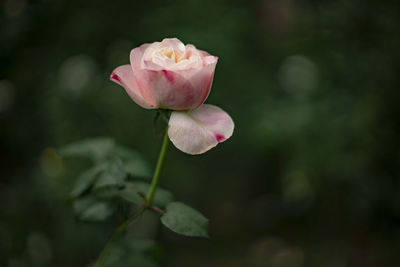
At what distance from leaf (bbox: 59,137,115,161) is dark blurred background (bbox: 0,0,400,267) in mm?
720

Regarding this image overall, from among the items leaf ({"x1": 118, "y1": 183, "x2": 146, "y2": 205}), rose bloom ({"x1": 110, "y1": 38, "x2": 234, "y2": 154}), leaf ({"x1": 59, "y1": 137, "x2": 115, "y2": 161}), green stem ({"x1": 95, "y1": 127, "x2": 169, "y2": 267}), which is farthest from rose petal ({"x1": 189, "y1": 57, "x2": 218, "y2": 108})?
leaf ({"x1": 59, "y1": 137, "x2": 115, "y2": 161})

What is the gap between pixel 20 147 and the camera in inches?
78.4

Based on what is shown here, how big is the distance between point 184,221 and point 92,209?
207 mm

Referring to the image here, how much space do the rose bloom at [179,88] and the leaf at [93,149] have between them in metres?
0.25

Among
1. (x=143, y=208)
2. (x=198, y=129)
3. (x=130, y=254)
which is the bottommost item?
(x=130, y=254)

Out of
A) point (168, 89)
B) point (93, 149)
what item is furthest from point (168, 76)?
point (93, 149)

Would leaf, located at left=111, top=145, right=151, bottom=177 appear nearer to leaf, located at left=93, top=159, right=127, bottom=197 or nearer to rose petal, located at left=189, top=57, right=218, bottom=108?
leaf, located at left=93, top=159, right=127, bottom=197

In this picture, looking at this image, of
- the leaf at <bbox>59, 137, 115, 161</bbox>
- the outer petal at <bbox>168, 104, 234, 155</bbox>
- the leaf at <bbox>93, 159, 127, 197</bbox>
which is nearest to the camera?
the outer petal at <bbox>168, 104, 234, 155</bbox>

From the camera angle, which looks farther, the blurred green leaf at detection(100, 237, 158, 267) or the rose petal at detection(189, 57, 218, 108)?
the blurred green leaf at detection(100, 237, 158, 267)

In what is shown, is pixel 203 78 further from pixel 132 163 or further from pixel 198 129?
pixel 132 163

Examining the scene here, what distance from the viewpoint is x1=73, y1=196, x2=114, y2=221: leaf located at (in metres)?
0.68

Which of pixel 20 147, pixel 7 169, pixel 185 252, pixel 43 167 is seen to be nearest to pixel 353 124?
pixel 185 252

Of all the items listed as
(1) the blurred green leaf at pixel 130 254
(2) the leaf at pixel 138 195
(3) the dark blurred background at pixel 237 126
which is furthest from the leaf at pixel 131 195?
(3) the dark blurred background at pixel 237 126

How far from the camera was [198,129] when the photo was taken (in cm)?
57
